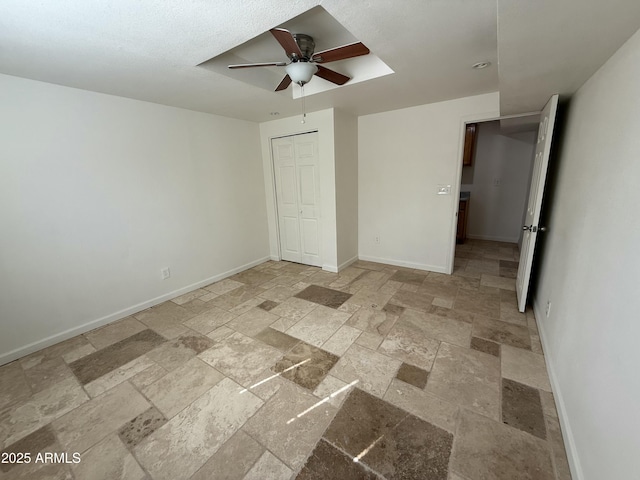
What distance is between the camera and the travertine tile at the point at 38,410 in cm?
150

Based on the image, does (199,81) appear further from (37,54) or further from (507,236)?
(507,236)

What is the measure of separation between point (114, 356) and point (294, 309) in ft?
5.26

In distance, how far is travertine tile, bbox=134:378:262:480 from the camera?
1.28 meters

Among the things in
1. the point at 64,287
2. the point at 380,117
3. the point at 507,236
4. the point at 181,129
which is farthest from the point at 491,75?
the point at 64,287

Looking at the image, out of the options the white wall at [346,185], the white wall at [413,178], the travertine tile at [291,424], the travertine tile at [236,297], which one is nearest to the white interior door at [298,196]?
the white wall at [346,185]

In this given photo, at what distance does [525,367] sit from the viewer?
6.04ft

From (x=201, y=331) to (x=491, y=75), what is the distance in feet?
11.8

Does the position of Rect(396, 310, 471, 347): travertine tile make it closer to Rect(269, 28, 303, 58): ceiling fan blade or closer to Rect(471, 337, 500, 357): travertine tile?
Rect(471, 337, 500, 357): travertine tile

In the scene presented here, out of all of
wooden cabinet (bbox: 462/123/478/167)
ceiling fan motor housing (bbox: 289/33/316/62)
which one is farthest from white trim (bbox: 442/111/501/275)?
ceiling fan motor housing (bbox: 289/33/316/62)

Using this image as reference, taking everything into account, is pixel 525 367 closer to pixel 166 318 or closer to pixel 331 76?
pixel 331 76

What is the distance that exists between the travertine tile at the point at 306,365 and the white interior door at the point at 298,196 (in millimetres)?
2018

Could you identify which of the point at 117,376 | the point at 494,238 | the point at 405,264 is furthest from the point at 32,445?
the point at 494,238

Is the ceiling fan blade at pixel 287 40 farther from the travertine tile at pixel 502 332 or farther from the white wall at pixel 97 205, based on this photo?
the travertine tile at pixel 502 332

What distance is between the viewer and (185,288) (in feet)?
10.7
